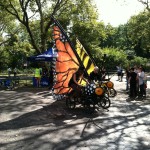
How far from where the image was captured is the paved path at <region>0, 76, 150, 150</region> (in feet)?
30.1

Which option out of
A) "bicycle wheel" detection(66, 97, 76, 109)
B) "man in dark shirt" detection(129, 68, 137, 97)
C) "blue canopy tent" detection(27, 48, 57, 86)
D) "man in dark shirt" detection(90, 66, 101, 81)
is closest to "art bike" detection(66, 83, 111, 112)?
"bicycle wheel" detection(66, 97, 76, 109)

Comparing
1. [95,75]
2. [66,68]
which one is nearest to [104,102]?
[66,68]

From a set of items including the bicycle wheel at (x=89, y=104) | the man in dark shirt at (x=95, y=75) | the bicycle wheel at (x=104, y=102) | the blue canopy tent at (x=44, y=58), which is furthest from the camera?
the blue canopy tent at (x=44, y=58)

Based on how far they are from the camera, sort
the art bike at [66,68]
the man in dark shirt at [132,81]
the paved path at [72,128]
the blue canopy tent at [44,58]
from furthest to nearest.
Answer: the blue canopy tent at [44,58] < the man in dark shirt at [132,81] < the art bike at [66,68] < the paved path at [72,128]

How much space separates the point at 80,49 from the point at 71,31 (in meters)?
32.6

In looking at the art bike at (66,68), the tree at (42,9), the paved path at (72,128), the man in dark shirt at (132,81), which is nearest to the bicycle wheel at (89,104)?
the art bike at (66,68)

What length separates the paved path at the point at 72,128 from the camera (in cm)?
916

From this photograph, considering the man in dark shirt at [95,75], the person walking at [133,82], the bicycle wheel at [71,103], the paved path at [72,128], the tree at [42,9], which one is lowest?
the paved path at [72,128]

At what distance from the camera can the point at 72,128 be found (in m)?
11.4

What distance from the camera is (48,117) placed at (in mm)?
13531

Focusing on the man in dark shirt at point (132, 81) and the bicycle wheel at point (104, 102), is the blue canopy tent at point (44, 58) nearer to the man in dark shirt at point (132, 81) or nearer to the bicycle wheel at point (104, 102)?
the man in dark shirt at point (132, 81)

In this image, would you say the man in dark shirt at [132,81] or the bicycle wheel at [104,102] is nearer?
the bicycle wheel at [104,102]

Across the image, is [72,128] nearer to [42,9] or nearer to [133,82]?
[133,82]

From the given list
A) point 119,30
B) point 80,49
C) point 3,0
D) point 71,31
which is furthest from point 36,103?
point 119,30
